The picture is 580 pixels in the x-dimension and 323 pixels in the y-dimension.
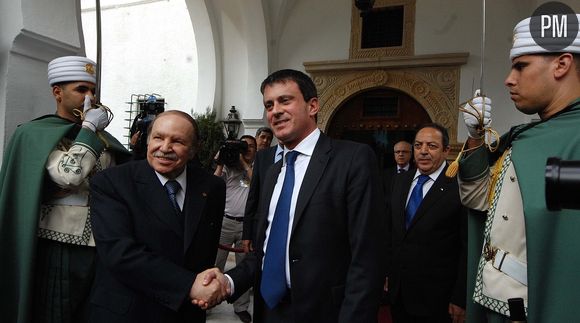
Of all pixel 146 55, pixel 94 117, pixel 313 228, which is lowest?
pixel 313 228

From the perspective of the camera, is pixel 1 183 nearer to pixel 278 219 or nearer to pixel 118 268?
pixel 118 268

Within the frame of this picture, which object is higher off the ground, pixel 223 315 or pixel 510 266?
pixel 510 266

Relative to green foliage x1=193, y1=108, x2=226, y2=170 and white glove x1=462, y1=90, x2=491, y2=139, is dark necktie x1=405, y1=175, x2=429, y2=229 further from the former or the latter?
green foliage x1=193, y1=108, x2=226, y2=170

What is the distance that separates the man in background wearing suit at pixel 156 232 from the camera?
1.75m

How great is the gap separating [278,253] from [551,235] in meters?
0.94

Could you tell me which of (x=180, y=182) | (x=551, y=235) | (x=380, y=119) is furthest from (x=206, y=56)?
(x=551, y=235)

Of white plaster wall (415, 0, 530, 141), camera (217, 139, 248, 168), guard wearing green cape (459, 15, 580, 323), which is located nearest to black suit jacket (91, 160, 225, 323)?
guard wearing green cape (459, 15, 580, 323)

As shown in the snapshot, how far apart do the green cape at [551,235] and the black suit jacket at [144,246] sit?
1200mm

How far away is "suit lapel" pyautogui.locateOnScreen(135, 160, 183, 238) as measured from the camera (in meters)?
1.87

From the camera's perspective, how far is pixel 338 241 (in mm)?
1748

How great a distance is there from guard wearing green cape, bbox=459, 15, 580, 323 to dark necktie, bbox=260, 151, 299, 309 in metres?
0.75

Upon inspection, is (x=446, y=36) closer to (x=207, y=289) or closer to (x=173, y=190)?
(x=173, y=190)

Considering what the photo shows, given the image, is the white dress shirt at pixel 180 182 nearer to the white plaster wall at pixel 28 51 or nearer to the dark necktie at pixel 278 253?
the dark necktie at pixel 278 253

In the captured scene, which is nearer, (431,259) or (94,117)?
(94,117)
